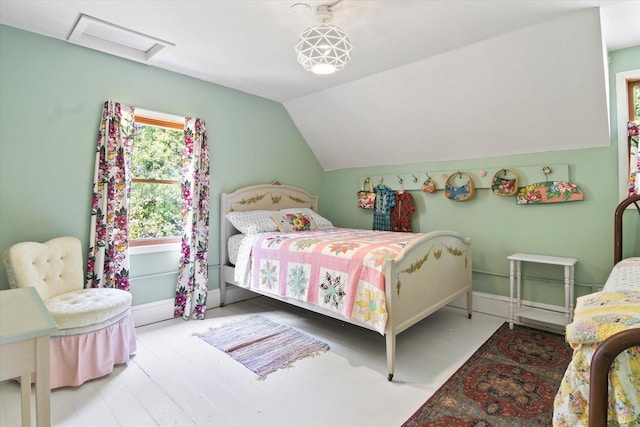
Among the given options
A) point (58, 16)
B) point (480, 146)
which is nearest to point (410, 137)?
point (480, 146)

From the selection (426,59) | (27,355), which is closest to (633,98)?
(426,59)

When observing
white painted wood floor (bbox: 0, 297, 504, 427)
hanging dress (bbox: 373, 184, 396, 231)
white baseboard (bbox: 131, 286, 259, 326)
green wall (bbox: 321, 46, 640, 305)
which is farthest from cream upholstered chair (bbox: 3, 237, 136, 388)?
green wall (bbox: 321, 46, 640, 305)

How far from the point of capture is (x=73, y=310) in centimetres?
216

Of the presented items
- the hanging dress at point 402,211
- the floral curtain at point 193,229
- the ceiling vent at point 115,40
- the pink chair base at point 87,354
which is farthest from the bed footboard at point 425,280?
the ceiling vent at point 115,40

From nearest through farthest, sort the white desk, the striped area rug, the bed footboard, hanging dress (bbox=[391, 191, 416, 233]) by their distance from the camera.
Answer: the white desk < the bed footboard < the striped area rug < hanging dress (bbox=[391, 191, 416, 233])

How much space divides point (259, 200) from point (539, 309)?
3.12 metres

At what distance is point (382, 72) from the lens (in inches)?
130

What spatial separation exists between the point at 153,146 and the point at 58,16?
4.03ft

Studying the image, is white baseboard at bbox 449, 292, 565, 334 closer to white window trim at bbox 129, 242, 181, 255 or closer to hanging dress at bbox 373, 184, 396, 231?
hanging dress at bbox 373, 184, 396, 231

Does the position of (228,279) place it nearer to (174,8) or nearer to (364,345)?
(364,345)

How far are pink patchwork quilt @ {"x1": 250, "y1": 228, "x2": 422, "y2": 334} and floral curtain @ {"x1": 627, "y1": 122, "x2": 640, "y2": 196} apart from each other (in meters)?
1.82

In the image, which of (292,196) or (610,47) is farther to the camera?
(292,196)

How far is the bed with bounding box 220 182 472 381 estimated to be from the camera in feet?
7.54

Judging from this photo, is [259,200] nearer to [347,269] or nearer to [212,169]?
[212,169]
